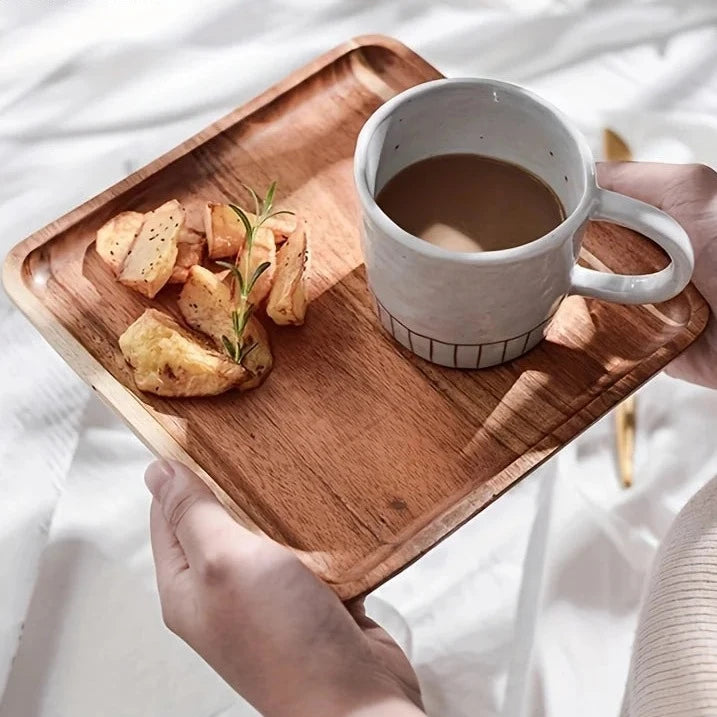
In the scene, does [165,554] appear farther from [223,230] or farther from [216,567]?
[223,230]

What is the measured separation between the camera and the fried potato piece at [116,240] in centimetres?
86

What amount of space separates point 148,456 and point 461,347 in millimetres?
399

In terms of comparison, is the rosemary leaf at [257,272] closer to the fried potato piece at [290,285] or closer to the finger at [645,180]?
the fried potato piece at [290,285]

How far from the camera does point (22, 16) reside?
1.28m

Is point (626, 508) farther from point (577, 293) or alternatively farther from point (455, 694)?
point (577, 293)

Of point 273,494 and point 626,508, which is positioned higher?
point 273,494

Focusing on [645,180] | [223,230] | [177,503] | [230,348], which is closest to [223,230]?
[223,230]

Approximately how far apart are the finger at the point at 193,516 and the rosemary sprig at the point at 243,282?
0.31ft

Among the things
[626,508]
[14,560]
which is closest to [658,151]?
[626,508]

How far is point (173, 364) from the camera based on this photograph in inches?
30.8

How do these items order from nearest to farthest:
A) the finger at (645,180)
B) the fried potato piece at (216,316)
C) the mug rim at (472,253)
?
the mug rim at (472,253), the fried potato piece at (216,316), the finger at (645,180)

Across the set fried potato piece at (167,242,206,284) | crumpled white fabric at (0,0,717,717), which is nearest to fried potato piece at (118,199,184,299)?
fried potato piece at (167,242,206,284)

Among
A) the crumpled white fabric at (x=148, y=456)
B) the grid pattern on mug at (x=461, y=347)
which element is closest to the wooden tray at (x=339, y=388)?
the grid pattern on mug at (x=461, y=347)

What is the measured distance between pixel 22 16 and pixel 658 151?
0.72 meters
